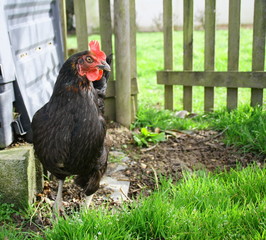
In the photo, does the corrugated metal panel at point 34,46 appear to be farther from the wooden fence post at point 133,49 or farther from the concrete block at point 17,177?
the wooden fence post at point 133,49

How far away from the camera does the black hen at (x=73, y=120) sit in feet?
8.06

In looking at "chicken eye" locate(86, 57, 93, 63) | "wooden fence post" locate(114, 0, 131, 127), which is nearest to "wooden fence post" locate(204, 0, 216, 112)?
"wooden fence post" locate(114, 0, 131, 127)

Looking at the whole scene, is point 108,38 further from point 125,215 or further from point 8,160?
point 125,215

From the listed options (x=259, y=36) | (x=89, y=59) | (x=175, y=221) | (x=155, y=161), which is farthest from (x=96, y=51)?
(x=259, y=36)

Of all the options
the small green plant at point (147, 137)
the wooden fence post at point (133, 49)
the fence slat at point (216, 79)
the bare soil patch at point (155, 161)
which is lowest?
the bare soil patch at point (155, 161)

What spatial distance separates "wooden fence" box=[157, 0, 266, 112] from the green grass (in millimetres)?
2125

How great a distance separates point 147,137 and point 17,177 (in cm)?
169

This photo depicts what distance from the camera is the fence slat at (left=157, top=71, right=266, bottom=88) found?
174 inches

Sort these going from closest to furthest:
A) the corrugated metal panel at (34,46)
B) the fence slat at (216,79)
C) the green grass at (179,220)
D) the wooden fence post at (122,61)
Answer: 1. the green grass at (179,220)
2. the corrugated metal panel at (34,46)
3. the wooden fence post at (122,61)
4. the fence slat at (216,79)

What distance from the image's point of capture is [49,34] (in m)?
3.92

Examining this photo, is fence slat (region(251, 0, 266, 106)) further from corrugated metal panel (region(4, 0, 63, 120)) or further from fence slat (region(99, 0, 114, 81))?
corrugated metal panel (region(4, 0, 63, 120))

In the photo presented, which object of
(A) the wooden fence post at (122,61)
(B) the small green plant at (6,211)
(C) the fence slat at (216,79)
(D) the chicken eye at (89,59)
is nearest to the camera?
(D) the chicken eye at (89,59)

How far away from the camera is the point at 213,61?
463cm

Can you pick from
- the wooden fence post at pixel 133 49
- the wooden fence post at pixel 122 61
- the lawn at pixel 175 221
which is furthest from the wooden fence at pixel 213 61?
the lawn at pixel 175 221
